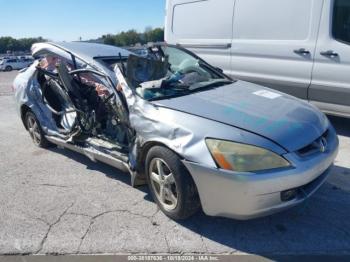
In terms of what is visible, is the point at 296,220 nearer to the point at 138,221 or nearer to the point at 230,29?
the point at 138,221

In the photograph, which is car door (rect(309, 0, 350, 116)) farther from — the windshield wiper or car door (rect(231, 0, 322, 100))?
the windshield wiper

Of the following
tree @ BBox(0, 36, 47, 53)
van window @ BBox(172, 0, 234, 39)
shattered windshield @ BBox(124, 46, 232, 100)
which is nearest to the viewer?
shattered windshield @ BBox(124, 46, 232, 100)

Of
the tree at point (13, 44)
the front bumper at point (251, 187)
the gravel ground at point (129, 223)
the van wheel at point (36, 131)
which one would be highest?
the front bumper at point (251, 187)

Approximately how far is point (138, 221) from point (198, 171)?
84 cm

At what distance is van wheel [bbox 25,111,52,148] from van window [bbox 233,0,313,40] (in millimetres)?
3312

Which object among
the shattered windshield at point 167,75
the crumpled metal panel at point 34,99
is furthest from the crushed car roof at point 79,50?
the shattered windshield at point 167,75

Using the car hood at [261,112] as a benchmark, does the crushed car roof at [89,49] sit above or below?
above

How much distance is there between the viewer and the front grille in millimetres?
2799

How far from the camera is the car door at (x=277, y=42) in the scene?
5082mm

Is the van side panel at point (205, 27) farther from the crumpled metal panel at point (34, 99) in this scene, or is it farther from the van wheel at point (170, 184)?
the van wheel at point (170, 184)

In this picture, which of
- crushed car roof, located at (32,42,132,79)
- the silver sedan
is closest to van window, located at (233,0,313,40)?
the silver sedan

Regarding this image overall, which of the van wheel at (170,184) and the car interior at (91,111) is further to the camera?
the car interior at (91,111)

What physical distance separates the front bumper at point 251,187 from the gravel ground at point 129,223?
0.94 feet

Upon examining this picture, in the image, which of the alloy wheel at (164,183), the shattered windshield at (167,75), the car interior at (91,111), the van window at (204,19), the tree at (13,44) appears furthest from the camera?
the tree at (13,44)
